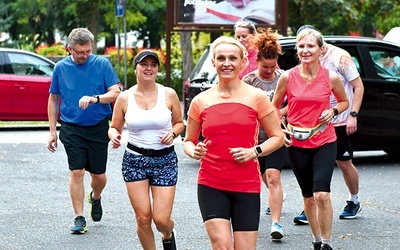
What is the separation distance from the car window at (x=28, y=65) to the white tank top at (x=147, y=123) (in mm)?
14168

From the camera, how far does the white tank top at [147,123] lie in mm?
8047

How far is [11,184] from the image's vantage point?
13.8 metres

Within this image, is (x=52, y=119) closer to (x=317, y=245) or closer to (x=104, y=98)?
(x=104, y=98)

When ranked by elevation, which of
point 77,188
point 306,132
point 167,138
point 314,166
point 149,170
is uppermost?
point 167,138

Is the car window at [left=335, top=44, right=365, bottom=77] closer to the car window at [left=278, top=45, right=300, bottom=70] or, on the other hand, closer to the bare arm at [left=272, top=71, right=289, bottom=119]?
the car window at [left=278, top=45, right=300, bottom=70]

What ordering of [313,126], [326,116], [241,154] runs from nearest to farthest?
[241,154] → [326,116] → [313,126]

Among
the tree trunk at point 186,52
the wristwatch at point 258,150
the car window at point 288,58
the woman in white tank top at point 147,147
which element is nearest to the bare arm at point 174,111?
the woman in white tank top at point 147,147

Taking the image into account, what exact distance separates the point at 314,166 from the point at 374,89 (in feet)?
22.1

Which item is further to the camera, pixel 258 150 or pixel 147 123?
pixel 147 123

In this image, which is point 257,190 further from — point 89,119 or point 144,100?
point 89,119

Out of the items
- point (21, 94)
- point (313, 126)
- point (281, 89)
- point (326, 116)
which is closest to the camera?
point (326, 116)

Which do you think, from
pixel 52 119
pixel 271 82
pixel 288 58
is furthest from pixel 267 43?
pixel 288 58

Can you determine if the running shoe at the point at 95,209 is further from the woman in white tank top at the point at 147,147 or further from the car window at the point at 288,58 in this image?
the car window at the point at 288,58

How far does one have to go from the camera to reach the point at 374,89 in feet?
50.5
